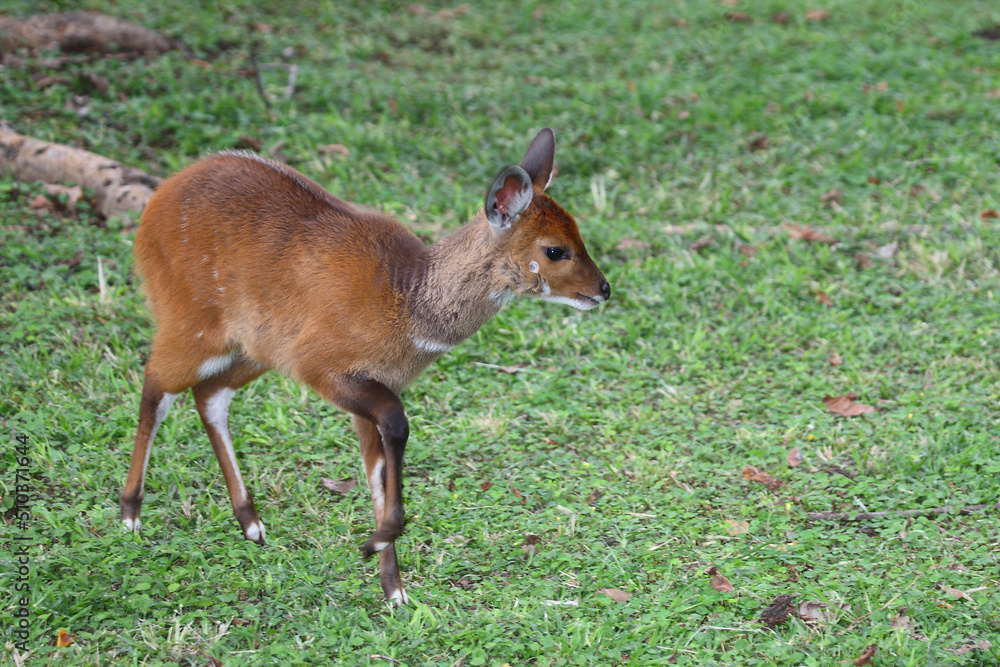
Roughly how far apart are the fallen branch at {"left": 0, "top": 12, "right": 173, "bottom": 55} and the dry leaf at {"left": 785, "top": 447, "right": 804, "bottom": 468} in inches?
260

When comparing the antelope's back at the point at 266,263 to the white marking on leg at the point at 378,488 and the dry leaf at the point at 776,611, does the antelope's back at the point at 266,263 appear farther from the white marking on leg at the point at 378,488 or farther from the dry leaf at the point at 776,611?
the dry leaf at the point at 776,611

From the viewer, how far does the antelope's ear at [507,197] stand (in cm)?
419

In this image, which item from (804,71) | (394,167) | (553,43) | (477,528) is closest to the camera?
(477,528)

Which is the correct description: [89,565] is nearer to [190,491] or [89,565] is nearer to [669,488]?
[190,491]

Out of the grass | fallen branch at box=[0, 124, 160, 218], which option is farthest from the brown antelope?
fallen branch at box=[0, 124, 160, 218]

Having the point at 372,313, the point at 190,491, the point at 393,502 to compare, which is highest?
the point at 372,313

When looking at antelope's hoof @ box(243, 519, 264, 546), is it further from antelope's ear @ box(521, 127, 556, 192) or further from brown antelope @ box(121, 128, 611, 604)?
antelope's ear @ box(521, 127, 556, 192)

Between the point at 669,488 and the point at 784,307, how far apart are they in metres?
2.03

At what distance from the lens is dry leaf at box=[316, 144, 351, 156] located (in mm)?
8094

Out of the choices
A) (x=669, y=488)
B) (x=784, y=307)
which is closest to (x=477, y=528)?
(x=669, y=488)

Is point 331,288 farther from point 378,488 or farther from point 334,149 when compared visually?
point 334,149

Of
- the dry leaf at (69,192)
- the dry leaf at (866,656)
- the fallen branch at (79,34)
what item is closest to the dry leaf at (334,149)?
the dry leaf at (69,192)

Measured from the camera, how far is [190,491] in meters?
5.02

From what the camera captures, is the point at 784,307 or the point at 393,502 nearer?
the point at 393,502
